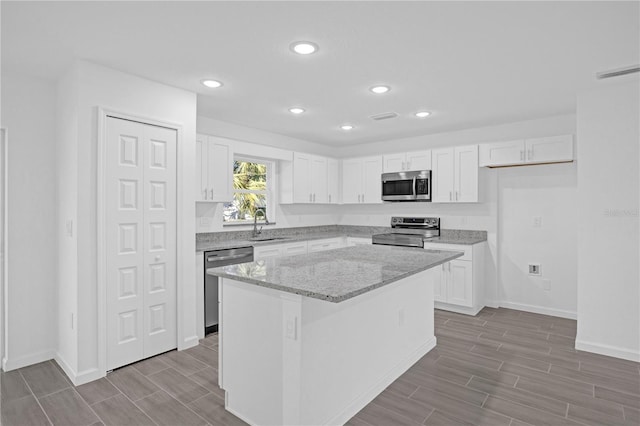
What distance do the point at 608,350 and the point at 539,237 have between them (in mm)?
1630

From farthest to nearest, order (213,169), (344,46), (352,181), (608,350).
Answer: (352,181), (213,169), (608,350), (344,46)

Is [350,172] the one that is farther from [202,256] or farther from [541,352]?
[541,352]

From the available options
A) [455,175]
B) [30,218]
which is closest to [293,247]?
[455,175]

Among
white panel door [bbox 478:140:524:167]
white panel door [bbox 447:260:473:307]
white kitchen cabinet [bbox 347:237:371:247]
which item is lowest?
white panel door [bbox 447:260:473:307]

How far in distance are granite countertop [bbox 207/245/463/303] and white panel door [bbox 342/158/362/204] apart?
2.65 metres

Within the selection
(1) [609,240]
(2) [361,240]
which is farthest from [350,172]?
(1) [609,240]

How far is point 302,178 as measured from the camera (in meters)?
5.43

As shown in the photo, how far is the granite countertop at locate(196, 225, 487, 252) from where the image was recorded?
4.23m

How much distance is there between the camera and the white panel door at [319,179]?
562 centimetres

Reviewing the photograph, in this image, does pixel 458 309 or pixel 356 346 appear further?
pixel 458 309

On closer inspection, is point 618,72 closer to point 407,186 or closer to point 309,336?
point 407,186

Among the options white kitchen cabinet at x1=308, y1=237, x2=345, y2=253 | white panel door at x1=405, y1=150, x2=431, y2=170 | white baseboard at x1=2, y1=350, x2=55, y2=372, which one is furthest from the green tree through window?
white baseboard at x1=2, y1=350, x2=55, y2=372

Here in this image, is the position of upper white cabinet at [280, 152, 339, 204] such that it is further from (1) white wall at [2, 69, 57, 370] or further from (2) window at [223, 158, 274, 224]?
(1) white wall at [2, 69, 57, 370]

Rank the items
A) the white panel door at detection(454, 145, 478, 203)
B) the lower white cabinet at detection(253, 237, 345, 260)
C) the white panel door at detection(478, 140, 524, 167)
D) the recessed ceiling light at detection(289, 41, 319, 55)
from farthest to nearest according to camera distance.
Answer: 1. the white panel door at detection(454, 145, 478, 203)
2. the white panel door at detection(478, 140, 524, 167)
3. the lower white cabinet at detection(253, 237, 345, 260)
4. the recessed ceiling light at detection(289, 41, 319, 55)
